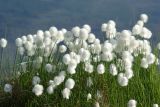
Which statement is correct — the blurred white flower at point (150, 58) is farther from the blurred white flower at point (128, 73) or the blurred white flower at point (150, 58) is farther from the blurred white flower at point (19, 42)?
the blurred white flower at point (19, 42)

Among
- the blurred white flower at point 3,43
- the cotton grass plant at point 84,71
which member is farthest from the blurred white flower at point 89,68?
the blurred white flower at point 3,43

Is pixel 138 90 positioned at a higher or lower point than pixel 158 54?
lower

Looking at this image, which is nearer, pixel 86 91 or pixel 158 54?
pixel 86 91

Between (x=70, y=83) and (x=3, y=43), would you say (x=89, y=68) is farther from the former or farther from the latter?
(x=3, y=43)

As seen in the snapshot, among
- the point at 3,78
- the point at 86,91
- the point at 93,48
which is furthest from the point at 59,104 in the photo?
the point at 3,78

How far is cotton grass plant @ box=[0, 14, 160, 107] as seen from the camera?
211 inches

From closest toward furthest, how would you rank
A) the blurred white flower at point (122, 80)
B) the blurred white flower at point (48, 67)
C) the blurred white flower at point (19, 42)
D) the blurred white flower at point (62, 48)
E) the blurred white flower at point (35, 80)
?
the blurred white flower at point (122, 80), the blurred white flower at point (35, 80), the blurred white flower at point (48, 67), the blurred white flower at point (62, 48), the blurred white flower at point (19, 42)

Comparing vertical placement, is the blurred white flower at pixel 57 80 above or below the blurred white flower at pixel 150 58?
below

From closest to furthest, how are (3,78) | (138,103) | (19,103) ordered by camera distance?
1. (138,103)
2. (19,103)
3. (3,78)

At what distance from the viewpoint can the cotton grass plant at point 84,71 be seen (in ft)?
17.6

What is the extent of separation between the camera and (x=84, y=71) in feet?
18.7

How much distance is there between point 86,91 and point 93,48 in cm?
45

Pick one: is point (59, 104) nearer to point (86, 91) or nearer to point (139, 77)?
point (86, 91)

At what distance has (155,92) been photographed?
5645mm
